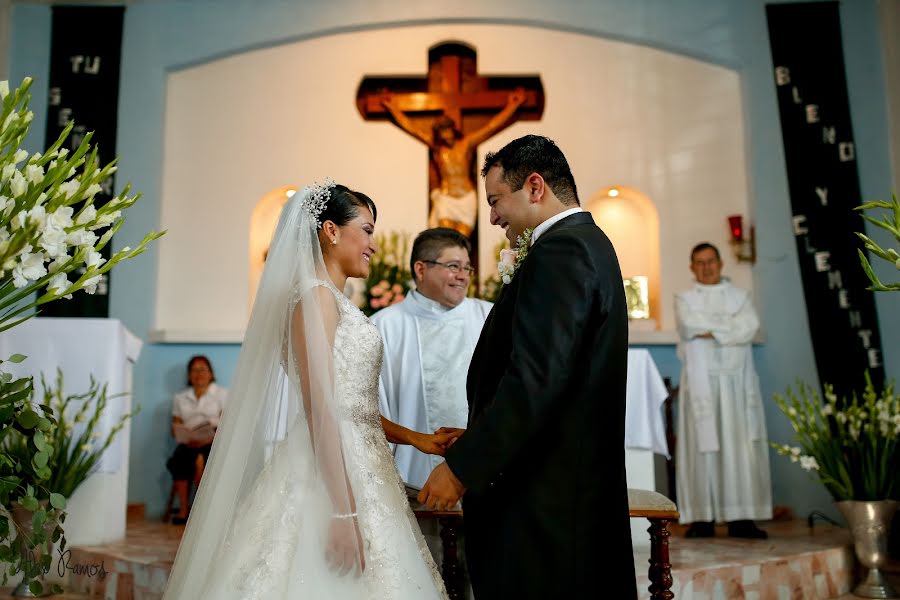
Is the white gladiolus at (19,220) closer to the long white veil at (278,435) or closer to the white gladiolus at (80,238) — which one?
the white gladiolus at (80,238)

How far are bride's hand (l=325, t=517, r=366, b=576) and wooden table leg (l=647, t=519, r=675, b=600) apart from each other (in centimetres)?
142

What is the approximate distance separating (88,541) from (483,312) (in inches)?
110

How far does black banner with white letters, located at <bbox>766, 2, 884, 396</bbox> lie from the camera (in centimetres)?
726

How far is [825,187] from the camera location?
758 centimetres

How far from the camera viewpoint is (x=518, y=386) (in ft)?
7.73

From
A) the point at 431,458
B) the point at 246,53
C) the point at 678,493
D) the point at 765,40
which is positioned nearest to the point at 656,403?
the point at 678,493

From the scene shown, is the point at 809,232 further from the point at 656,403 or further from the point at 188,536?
the point at 188,536

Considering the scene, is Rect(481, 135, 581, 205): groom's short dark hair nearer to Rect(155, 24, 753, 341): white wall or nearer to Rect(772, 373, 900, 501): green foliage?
Rect(772, 373, 900, 501): green foliage

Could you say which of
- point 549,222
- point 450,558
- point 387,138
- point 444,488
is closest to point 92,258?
point 444,488

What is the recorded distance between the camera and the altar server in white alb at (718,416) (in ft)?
20.2

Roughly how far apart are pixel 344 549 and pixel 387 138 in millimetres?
6313

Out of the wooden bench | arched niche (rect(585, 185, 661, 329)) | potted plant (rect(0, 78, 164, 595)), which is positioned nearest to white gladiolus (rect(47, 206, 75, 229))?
potted plant (rect(0, 78, 164, 595))

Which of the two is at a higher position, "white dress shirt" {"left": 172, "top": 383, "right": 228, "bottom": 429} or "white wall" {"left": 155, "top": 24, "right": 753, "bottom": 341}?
"white wall" {"left": 155, "top": 24, "right": 753, "bottom": 341}

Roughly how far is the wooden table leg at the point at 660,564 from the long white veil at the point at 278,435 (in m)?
1.45
